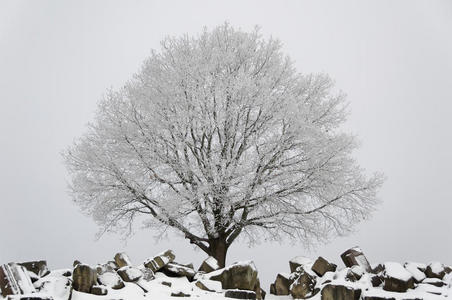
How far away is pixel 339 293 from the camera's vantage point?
7.64m

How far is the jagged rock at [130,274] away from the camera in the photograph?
7.77 metres

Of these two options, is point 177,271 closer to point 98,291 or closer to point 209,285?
point 209,285

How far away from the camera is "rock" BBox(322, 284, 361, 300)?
297 inches

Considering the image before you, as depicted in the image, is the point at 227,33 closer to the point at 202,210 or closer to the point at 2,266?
the point at 202,210

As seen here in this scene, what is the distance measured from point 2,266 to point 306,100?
13.7m

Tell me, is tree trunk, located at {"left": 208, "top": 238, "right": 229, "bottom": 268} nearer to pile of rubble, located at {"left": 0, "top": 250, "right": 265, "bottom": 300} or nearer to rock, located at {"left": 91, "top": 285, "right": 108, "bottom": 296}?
pile of rubble, located at {"left": 0, "top": 250, "right": 265, "bottom": 300}

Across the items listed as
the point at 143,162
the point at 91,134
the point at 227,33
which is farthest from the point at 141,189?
the point at 227,33

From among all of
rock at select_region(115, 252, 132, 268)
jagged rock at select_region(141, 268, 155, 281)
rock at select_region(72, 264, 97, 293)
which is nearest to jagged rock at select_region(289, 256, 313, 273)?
jagged rock at select_region(141, 268, 155, 281)

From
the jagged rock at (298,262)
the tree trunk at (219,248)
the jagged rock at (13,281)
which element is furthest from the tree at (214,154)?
the jagged rock at (13,281)

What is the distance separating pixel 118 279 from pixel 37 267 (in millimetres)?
1639

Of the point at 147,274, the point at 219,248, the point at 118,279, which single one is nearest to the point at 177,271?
the point at 147,274

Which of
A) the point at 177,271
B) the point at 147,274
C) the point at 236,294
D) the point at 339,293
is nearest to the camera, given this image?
the point at 236,294

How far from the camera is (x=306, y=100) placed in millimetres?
17688

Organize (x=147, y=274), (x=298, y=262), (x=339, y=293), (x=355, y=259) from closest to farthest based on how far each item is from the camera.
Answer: (x=339, y=293) < (x=147, y=274) < (x=355, y=259) < (x=298, y=262)
